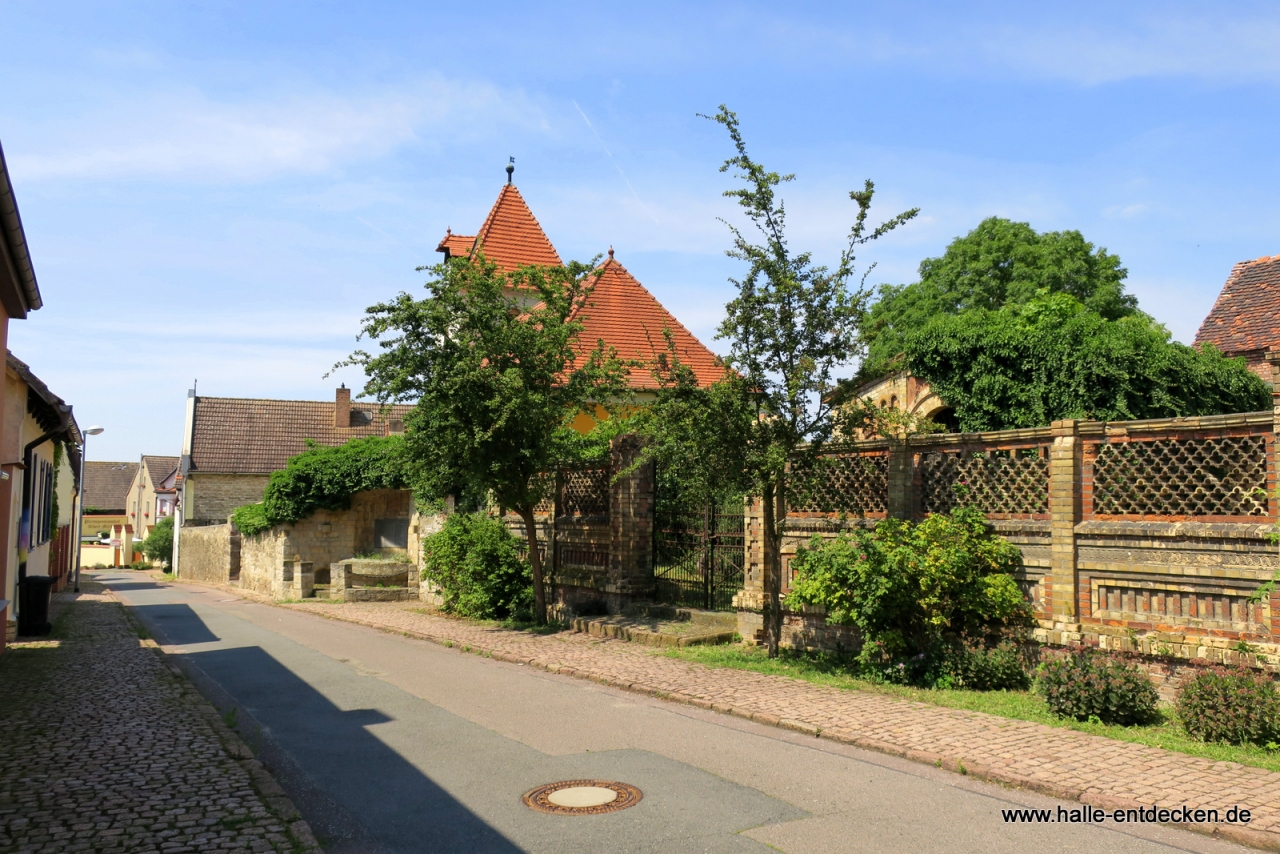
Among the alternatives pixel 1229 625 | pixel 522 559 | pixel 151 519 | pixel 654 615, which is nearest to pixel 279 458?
pixel 151 519

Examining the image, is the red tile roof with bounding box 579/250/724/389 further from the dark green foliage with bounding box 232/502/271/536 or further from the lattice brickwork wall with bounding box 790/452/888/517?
the lattice brickwork wall with bounding box 790/452/888/517

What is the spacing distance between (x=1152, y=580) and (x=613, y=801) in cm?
576

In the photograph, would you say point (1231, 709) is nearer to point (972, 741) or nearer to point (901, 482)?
point (972, 741)

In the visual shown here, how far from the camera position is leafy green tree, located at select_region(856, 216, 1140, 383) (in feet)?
110

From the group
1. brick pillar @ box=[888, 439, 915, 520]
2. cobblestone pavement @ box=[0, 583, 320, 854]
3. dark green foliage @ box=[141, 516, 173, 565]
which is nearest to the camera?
cobblestone pavement @ box=[0, 583, 320, 854]

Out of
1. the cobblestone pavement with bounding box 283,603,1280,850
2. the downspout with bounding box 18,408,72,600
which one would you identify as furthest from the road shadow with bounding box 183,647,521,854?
the downspout with bounding box 18,408,72,600

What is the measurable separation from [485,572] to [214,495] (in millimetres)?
31745

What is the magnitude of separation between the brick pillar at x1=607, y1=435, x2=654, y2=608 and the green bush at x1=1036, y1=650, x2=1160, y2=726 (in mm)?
8061

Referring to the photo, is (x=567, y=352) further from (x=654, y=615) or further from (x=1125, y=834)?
(x=1125, y=834)

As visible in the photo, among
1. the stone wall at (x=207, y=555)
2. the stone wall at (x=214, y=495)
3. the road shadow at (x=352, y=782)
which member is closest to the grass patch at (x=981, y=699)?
the road shadow at (x=352, y=782)

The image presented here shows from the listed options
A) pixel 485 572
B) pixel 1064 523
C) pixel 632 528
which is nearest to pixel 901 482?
pixel 1064 523

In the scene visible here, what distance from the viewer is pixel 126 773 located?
6.89 m

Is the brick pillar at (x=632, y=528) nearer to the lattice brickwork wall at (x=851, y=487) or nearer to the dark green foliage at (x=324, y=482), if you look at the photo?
the lattice brickwork wall at (x=851, y=487)

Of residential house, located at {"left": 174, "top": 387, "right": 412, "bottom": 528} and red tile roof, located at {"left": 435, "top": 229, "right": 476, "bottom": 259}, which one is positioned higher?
red tile roof, located at {"left": 435, "top": 229, "right": 476, "bottom": 259}
